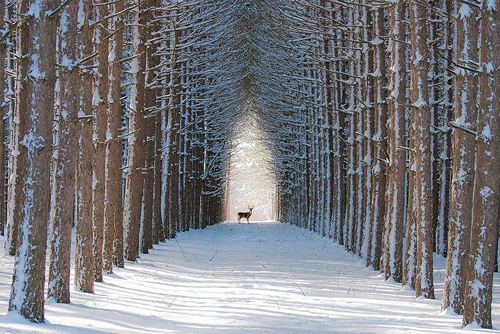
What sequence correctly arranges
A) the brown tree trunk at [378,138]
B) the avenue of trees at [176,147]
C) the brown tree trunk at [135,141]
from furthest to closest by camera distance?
1. the brown tree trunk at [135,141]
2. the brown tree trunk at [378,138]
3. the avenue of trees at [176,147]

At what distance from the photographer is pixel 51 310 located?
962 cm

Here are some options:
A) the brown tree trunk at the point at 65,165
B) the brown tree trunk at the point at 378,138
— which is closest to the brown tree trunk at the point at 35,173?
the brown tree trunk at the point at 65,165

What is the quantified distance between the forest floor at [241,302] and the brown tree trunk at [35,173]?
0.36 metres

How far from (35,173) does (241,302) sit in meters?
4.39

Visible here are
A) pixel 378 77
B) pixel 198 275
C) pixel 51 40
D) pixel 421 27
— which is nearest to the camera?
pixel 51 40

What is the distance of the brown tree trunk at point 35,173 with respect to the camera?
8477mm

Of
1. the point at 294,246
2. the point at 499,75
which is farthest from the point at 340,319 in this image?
the point at 294,246

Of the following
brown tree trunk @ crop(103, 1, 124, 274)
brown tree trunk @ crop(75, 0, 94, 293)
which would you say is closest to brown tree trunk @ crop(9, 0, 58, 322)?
brown tree trunk @ crop(75, 0, 94, 293)

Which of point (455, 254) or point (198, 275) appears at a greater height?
point (455, 254)

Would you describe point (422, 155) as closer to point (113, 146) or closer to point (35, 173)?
point (113, 146)

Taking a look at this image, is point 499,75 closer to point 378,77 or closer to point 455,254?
point 455,254

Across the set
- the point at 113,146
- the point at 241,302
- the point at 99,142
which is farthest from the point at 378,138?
the point at 241,302

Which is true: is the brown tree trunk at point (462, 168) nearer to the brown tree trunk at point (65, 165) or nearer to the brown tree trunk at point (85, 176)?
the brown tree trunk at point (65, 165)

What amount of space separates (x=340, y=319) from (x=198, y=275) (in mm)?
6803
